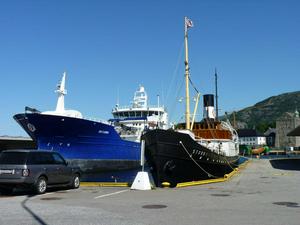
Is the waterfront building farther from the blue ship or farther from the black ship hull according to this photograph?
the black ship hull

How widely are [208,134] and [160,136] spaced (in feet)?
41.1

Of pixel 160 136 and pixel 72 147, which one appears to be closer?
pixel 160 136

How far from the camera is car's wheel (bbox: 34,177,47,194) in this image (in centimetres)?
1539

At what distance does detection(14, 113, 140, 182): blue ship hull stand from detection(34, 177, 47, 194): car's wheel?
24266 millimetres

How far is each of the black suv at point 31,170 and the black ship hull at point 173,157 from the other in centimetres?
519

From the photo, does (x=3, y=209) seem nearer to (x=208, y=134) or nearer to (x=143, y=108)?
(x=208, y=134)

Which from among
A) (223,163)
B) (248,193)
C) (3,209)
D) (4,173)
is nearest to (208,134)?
(223,163)

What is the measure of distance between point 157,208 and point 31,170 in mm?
5834

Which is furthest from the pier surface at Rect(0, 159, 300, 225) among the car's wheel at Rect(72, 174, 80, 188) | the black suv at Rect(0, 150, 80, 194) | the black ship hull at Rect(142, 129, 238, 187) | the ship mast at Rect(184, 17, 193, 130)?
the ship mast at Rect(184, 17, 193, 130)

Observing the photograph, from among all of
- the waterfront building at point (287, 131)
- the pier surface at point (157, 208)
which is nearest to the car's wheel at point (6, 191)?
the pier surface at point (157, 208)

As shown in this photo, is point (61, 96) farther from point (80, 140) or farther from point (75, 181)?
point (75, 181)

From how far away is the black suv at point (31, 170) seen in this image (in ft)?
49.7

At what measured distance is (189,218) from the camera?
991cm

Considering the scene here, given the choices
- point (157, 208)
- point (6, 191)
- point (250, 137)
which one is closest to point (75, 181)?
point (6, 191)
